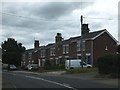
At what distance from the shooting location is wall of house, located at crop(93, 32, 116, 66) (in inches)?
2584

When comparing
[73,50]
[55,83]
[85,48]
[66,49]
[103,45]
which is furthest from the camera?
[66,49]

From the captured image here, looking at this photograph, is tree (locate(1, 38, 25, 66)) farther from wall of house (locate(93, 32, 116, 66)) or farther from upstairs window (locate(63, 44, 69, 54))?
wall of house (locate(93, 32, 116, 66))

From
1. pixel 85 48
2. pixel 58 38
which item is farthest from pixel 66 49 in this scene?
pixel 58 38

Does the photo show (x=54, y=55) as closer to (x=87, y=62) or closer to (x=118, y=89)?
(x=87, y=62)

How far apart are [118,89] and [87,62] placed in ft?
150

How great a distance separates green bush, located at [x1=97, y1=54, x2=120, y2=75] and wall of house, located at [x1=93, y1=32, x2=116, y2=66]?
2726cm

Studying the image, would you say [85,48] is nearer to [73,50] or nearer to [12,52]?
[73,50]

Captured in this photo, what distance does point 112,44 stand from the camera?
67.5 meters

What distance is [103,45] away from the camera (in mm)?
66812

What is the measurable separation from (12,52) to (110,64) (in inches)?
3015

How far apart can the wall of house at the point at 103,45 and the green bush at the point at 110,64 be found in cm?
2726

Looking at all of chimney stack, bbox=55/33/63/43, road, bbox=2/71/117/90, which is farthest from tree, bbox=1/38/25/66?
road, bbox=2/71/117/90

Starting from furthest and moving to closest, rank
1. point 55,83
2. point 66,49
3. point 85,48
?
point 66,49, point 85,48, point 55,83

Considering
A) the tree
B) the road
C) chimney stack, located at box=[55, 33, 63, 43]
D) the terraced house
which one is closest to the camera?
the road
